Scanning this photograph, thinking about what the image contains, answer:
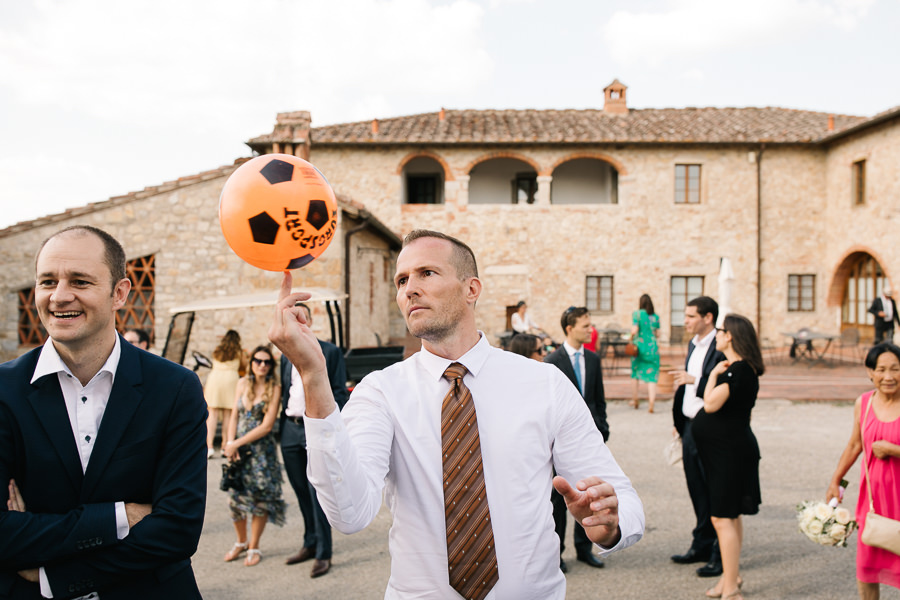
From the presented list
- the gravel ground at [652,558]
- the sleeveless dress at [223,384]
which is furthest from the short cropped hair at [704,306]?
the sleeveless dress at [223,384]

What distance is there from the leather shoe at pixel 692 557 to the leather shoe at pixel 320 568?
2.49m

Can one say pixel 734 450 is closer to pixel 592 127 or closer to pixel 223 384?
pixel 223 384

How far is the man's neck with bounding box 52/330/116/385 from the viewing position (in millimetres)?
1862

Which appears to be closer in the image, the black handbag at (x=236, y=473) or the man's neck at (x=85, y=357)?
the man's neck at (x=85, y=357)

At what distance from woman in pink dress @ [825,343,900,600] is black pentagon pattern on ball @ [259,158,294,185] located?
317cm

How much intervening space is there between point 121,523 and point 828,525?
355 cm

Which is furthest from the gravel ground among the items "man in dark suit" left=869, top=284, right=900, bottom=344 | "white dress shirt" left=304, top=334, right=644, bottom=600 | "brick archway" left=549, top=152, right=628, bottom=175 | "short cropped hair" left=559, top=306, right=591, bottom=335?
"brick archway" left=549, top=152, right=628, bottom=175

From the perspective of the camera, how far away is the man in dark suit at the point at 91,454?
1.72m

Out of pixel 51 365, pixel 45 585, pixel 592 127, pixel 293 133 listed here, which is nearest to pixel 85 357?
pixel 51 365

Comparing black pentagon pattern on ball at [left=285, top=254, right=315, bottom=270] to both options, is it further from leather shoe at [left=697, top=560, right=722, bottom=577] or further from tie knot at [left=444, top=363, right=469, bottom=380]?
leather shoe at [left=697, top=560, right=722, bottom=577]

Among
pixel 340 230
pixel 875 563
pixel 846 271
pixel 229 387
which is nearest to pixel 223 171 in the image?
pixel 340 230

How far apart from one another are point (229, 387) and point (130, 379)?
5.20m

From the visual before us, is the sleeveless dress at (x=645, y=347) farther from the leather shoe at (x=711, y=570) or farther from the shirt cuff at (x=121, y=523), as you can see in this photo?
the shirt cuff at (x=121, y=523)

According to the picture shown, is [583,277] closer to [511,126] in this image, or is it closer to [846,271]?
[511,126]
